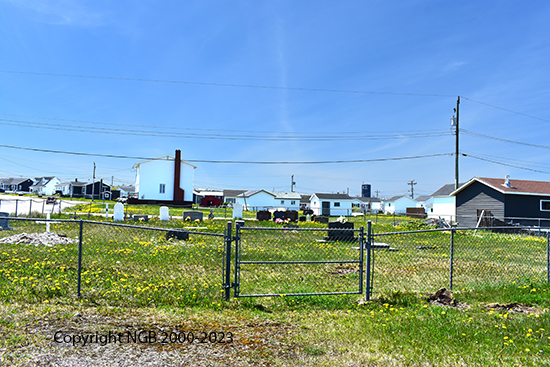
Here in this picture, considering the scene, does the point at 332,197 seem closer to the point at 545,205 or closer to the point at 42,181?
the point at 545,205

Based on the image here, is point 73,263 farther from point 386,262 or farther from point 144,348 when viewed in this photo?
point 386,262

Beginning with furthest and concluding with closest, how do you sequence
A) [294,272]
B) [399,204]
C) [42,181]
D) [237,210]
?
[42,181], [399,204], [237,210], [294,272]

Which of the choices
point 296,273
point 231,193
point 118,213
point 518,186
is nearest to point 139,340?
point 296,273

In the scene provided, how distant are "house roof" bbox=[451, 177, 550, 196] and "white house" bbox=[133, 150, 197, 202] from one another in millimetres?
39564

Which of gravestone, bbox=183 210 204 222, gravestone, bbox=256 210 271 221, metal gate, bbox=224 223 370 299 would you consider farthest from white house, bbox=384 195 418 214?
metal gate, bbox=224 223 370 299

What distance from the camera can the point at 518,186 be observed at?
110 feet

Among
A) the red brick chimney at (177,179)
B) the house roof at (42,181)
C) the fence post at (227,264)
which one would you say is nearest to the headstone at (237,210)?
the red brick chimney at (177,179)

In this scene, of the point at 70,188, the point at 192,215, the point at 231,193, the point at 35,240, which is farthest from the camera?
the point at 70,188

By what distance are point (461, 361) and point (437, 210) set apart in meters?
47.7

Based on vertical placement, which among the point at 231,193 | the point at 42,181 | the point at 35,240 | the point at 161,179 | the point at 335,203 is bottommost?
the point at 35,240

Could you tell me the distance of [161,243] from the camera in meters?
14.8

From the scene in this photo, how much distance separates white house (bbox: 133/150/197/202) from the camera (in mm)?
57312

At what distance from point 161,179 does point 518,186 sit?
151 ft

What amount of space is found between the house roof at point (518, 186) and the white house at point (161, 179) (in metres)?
39.6
